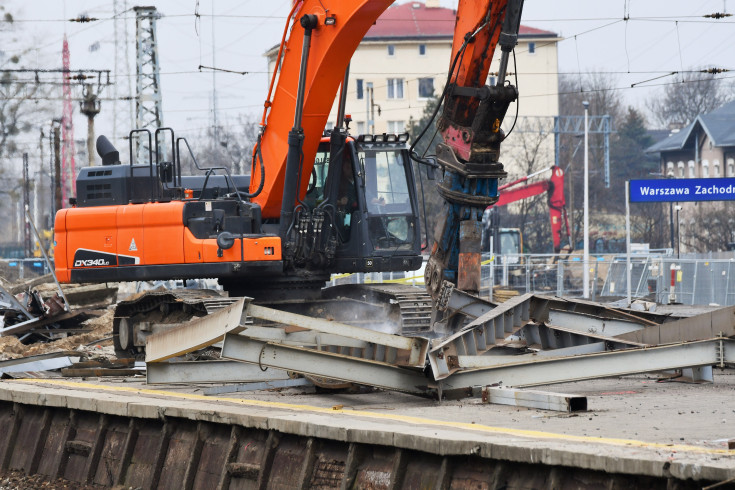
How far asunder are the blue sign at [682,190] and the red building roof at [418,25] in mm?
76762

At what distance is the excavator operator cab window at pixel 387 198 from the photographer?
16219 mm

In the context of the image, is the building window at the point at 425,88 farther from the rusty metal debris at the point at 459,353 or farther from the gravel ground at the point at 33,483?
the gravel ground at the point at 33,483

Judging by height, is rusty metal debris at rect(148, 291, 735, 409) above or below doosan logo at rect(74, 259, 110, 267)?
below

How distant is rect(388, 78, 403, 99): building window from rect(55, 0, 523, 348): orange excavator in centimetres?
8388

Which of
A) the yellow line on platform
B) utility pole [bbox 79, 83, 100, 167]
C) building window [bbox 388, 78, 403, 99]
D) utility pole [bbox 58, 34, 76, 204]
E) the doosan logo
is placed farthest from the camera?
building window [bbox 388, 78, 403, 99]

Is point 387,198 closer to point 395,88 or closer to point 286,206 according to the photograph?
point 286,206

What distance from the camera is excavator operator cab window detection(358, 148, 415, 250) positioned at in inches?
639

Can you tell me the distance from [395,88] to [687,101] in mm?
31712

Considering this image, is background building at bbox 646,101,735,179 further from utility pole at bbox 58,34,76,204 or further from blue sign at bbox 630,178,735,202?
blue sign at bbox 630,178,735,202

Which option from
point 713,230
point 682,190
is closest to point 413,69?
point 713,230

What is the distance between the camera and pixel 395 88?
101 m

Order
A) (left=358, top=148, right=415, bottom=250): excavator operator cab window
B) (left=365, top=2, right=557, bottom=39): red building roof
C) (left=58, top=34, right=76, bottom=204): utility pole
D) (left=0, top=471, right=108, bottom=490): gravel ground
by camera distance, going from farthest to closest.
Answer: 1. (left=365, top=2, right=557, bottom=39): red building roof
2. (left=58, top=34, right=76, bottom=204): utility pole
3. (left=358, top=148, right=415, bottom=250): excavator operator cab window
4. (left=0, top=471, right=108, bottom=490): gravel ground

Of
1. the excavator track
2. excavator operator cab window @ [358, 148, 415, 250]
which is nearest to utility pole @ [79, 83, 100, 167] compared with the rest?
the excavator track

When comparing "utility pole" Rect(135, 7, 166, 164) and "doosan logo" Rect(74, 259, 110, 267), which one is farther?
"utility pole" Rect(135, 7, 166, 164)
